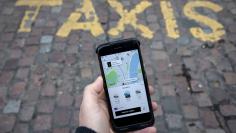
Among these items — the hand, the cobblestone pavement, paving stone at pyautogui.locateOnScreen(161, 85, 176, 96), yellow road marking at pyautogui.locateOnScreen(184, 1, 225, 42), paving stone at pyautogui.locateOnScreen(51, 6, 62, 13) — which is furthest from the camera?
paving stone at pyautogui.locateOnScreen(51, 6, 62, 13)

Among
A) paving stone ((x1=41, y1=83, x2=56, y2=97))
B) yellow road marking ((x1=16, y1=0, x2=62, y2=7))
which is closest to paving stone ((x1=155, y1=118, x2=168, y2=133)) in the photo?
paving stone ((x1=41, y1=83, x2=56, y2=97))

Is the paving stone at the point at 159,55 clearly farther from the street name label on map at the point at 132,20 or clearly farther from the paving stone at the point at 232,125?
the paving stone at the point at 232,125

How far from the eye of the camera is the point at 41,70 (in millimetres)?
5594

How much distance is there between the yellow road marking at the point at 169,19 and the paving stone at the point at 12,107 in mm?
2511

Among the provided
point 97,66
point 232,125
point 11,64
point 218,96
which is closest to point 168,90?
point 218,96

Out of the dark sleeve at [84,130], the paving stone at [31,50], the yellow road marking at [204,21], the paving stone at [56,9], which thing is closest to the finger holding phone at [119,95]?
the dark sleeve at [84,130]

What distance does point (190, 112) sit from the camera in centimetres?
493

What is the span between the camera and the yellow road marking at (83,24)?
6219 millimetres

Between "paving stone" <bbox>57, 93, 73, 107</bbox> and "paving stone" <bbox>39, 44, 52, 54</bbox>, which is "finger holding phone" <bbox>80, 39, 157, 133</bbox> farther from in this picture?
"paving stone" <bbox>39, 44, 52, 54</bbox>

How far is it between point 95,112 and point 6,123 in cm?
196

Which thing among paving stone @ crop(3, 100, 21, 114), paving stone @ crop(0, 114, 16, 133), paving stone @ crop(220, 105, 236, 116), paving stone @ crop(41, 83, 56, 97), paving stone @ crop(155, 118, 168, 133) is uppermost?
paving stone @ crop(220, 105, 236, 116)

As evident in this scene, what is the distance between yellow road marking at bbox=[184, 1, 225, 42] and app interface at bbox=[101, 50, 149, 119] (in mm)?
2735

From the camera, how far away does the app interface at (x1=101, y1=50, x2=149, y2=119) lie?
343cm

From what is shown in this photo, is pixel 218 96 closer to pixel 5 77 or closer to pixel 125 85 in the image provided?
pixel 125 85
